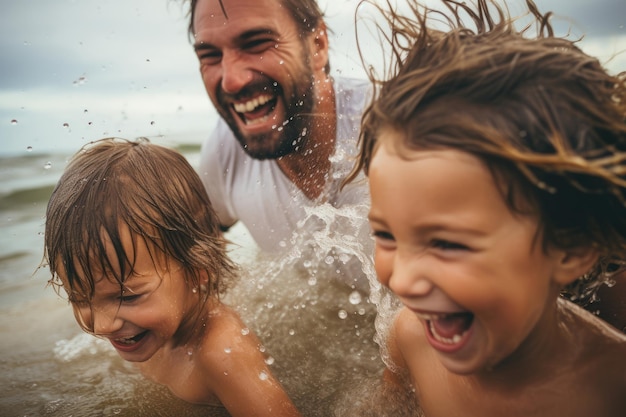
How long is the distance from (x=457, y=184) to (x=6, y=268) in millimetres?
4591

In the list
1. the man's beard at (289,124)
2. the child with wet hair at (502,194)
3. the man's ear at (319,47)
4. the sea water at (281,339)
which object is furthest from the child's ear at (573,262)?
the man's ear at (319,47)

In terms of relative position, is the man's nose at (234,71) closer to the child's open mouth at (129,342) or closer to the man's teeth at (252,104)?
the man's teeth at (252,104)

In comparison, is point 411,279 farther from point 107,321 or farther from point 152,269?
point 107,321

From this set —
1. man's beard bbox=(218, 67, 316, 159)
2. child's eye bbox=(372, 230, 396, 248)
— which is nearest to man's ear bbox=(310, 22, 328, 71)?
man's beard bbox=(218, 67, 316, 159)

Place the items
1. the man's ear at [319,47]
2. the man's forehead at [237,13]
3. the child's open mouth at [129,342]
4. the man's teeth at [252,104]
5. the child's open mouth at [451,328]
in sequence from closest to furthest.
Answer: the child's open mouth at [451,328], the child's open mouth at [129,342], the man's forehead at [237,13], the man's teeth at [252,104], the man's ear at [319,47]

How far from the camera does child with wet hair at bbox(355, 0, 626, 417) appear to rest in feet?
4.18

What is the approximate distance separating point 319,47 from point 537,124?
88.4 inches

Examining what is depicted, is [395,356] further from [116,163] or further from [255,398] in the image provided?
[116,163]

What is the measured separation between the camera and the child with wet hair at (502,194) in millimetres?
1274

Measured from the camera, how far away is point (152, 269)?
216cm

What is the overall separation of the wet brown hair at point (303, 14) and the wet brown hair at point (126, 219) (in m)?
1.07

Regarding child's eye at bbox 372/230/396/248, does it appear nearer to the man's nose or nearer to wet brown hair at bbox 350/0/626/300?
wet brown hair at bbox 350/0/626/300

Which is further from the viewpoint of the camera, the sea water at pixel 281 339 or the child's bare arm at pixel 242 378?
the sea water at pixel 281 339

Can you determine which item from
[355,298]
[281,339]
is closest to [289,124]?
[355,298]
